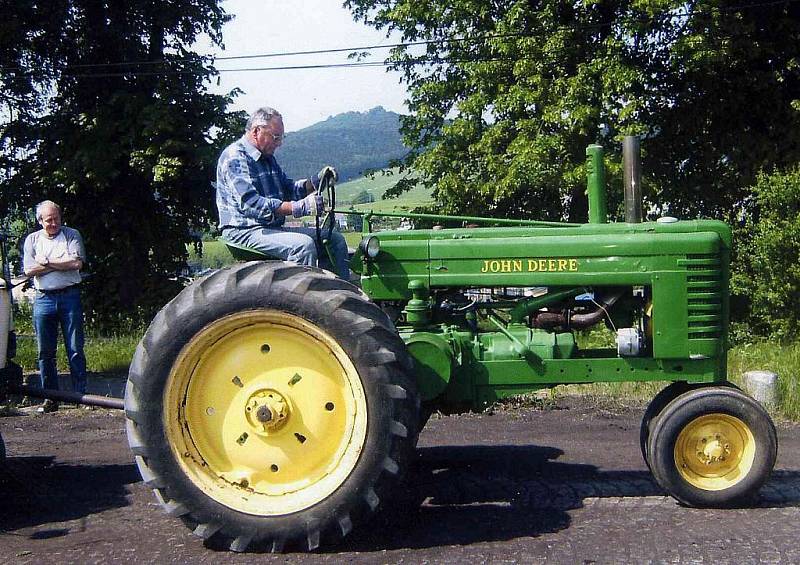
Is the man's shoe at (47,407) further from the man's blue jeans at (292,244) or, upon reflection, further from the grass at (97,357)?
the man's blue jeans at (292,244)

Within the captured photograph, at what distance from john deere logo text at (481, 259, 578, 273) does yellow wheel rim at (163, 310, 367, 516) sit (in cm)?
114

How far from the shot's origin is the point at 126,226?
14.5m

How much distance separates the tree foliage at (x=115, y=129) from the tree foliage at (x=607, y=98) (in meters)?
3.86

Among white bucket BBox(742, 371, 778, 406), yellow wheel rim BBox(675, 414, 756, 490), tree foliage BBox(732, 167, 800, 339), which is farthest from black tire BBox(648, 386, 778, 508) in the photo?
tree foliage BBox(732, 167, 800, 339)

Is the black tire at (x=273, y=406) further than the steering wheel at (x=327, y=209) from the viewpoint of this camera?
No

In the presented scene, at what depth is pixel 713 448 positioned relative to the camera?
4.44 meters

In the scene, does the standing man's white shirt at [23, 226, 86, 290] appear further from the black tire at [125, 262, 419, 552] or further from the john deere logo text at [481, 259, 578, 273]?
the john deere logo text at [481, 259, 578, 273]

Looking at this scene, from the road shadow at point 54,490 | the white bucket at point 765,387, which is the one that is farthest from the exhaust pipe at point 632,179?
the road shadow at point 54,490

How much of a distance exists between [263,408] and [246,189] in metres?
1.29

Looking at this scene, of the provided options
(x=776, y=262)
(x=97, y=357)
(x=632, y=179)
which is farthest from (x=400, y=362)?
(x=776, y=262)

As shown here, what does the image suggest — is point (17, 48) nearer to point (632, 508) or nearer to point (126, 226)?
point (126, 226)

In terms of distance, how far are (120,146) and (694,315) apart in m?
11.2

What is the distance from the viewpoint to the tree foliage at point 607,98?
42.4 feet

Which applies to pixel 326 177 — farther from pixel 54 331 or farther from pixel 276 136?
pixel 54 331
